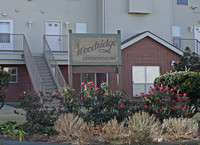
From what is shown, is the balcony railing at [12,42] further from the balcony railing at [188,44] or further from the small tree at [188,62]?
the balcony railing at [188,44]

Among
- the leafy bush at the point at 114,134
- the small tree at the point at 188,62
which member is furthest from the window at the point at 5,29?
the leafy bush at the point at 114,134

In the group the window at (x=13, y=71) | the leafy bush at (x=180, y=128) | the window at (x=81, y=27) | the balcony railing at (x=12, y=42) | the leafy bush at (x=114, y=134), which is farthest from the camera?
the window at (x=81, y=27)

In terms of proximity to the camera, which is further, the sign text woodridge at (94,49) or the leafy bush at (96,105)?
the sign text woodridge at (94,49)

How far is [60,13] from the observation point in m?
20.7

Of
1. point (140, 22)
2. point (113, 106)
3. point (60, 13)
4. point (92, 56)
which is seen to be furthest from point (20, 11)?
point (113, 106)

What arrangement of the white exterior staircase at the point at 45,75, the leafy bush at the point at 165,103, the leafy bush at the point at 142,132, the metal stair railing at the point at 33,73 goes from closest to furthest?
1. the leafy bush at the point at 142,132
2. the leafy bush at the point at 165,103
3. the metal stair railing at the point at 33,73
4. the white exterior staircase at the point at 45,75

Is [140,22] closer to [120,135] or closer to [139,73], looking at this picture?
[139,73]

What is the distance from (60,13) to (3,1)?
3605 mm

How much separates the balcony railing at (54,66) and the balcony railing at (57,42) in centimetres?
41

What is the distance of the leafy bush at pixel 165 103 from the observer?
27.3 feet

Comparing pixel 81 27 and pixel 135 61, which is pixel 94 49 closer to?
pixel 135 61

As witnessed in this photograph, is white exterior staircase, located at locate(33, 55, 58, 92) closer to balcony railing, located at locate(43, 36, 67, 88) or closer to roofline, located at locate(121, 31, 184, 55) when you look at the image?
balcony railing, located at locate(43, 36, 67, 88)

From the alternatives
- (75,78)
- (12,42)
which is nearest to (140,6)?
(75,78)

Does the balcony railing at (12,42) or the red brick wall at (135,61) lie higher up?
the balcony railing at (12,42)
